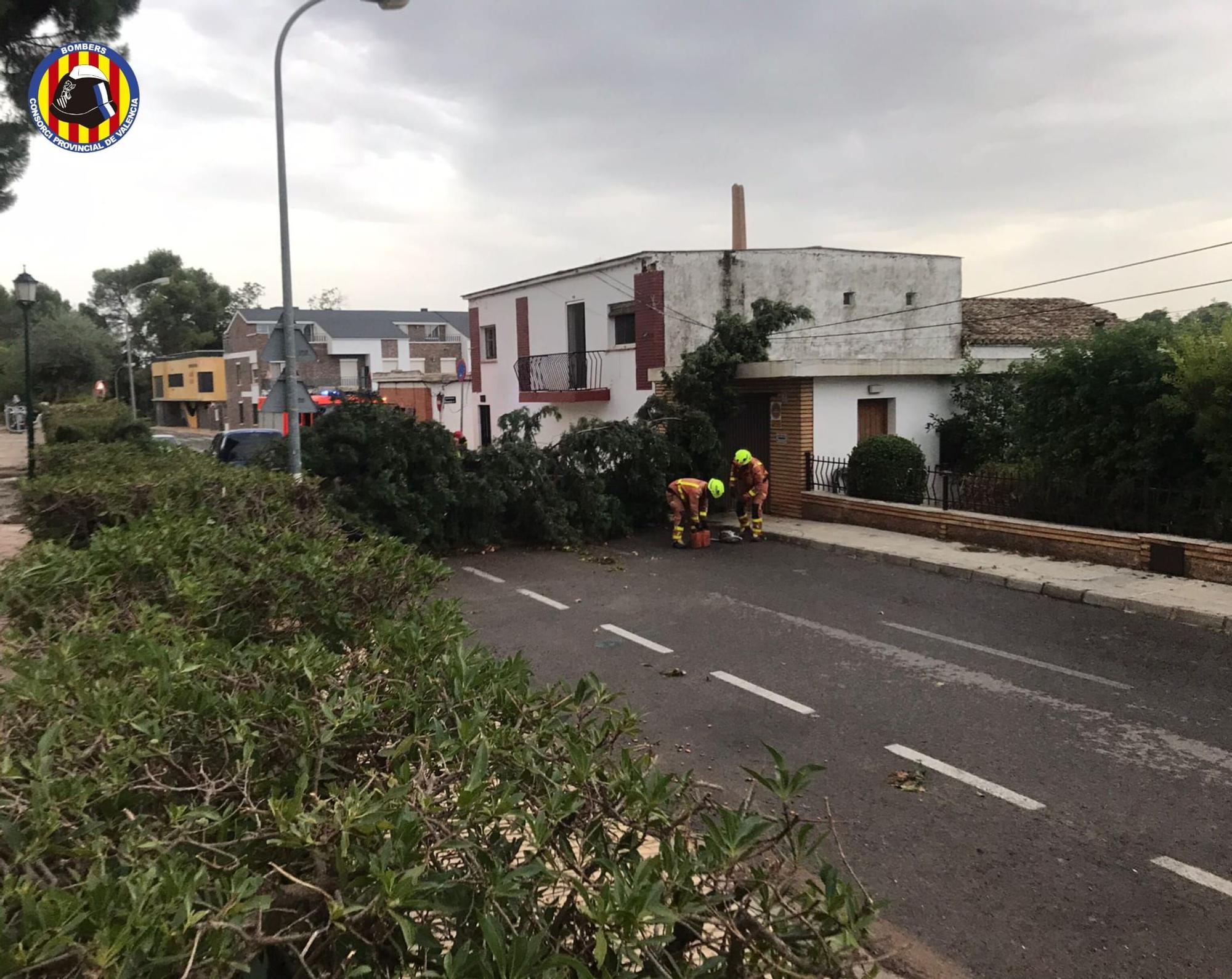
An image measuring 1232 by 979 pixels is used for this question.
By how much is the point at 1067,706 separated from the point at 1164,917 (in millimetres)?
2960

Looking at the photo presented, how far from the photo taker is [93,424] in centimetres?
2325

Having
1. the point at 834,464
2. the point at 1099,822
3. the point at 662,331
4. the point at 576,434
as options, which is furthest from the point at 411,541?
the point at 1099,822

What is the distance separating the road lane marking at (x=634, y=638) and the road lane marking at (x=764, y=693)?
2.82ft

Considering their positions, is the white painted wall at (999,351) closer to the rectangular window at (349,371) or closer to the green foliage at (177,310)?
the rectangular window at (349,371)

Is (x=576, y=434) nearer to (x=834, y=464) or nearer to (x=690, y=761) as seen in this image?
(x=834, y=464)

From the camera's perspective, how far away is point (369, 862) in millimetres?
1840

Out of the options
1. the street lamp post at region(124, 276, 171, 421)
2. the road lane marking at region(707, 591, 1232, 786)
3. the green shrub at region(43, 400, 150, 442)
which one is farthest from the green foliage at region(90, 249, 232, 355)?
the road lane marking at region(707, 591, 1232, 786)

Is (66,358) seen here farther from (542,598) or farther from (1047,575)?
(1047,575)

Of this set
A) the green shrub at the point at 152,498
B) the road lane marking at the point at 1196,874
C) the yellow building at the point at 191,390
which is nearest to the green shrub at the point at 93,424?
the green shrub at the point at 152,498

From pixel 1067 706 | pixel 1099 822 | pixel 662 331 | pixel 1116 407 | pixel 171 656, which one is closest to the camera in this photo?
pixel 171 656

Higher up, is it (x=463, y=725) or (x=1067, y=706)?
(x=463, y=725)

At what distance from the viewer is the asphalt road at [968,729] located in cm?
415

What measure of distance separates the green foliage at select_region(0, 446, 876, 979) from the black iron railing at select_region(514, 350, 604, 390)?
778 inches

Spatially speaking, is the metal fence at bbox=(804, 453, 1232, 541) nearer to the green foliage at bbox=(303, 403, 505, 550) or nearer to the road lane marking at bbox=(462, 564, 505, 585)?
the road lane marking at bbox=(462, 564, 505, 585)
